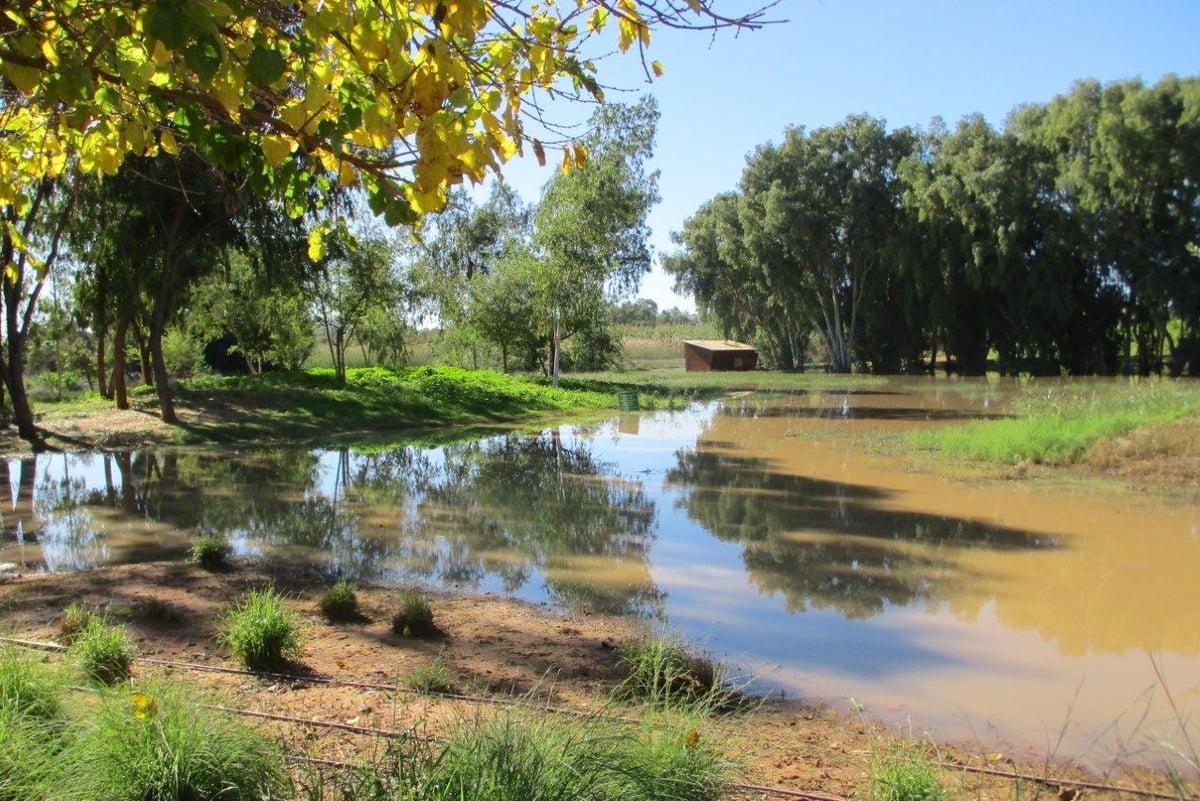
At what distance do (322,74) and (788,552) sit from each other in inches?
303

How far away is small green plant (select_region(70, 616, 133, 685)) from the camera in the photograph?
185 inches

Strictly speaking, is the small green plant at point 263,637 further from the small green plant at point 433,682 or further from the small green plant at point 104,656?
the small green plant at point 433,682

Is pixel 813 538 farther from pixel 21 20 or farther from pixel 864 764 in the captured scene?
pixel 21 20

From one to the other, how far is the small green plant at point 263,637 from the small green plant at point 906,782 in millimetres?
3432

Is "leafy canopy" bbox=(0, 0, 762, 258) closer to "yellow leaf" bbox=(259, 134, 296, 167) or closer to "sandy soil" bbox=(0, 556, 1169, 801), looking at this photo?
"yellow leaf" bbox=(259, 134, 296, 167)

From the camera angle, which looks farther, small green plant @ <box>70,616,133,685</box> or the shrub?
small green plant @ <box>70,616,133,685</box>

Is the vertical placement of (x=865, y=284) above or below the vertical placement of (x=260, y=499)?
above

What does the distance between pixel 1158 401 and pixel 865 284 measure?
117 feet

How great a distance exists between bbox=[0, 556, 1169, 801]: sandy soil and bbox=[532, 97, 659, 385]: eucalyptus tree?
27.2 m

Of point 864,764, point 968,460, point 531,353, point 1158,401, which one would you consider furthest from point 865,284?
point 864,764

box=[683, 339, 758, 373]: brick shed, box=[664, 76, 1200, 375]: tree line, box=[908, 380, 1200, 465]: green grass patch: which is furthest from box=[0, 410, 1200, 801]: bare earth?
box=[683, 339, 758, 373]: brick shed

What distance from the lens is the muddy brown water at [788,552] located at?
6.07 m

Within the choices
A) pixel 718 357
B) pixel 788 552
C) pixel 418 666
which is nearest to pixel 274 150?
pixel 418 666

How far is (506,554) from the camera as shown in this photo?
9750 mm
